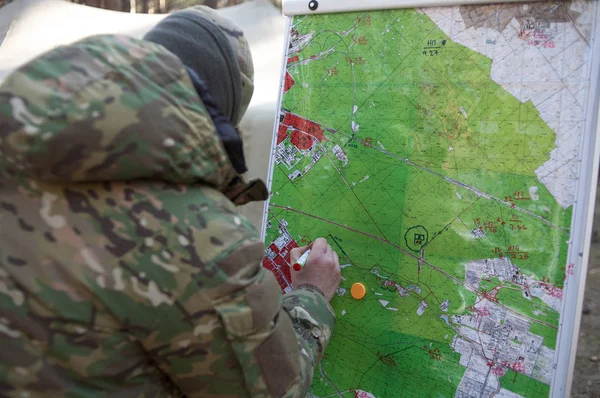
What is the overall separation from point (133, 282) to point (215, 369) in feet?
0.77

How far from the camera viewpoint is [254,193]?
1076 millimetres

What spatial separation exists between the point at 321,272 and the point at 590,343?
177 centimetres

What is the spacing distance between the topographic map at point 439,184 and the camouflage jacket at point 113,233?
26.8 inches

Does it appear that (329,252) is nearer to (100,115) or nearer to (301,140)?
(301,140)

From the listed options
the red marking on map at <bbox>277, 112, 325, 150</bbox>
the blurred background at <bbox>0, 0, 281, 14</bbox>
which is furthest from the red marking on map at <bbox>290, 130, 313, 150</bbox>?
the blurred background at <bbox>0, 0, 281, 14</bbox>

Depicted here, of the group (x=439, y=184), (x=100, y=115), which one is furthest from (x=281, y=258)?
(x=100, y=115)

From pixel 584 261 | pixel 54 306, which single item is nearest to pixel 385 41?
A: pixel 584 261

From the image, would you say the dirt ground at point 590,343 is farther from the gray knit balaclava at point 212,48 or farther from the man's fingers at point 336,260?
the gray knit balaclava at point 212,48

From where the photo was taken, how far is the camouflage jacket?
76cm

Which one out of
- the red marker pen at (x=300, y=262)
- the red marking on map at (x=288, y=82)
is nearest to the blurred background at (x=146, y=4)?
the red marking on map at (x=288, y=82)

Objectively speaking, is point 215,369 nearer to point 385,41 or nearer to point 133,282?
point 133,282

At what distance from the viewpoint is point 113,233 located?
82 cm

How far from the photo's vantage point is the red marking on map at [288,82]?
5.44 ft

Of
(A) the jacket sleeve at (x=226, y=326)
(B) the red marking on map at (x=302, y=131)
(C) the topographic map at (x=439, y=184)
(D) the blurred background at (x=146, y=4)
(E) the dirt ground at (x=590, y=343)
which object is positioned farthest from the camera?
(D) the blurred background at (x=146, y=4)
